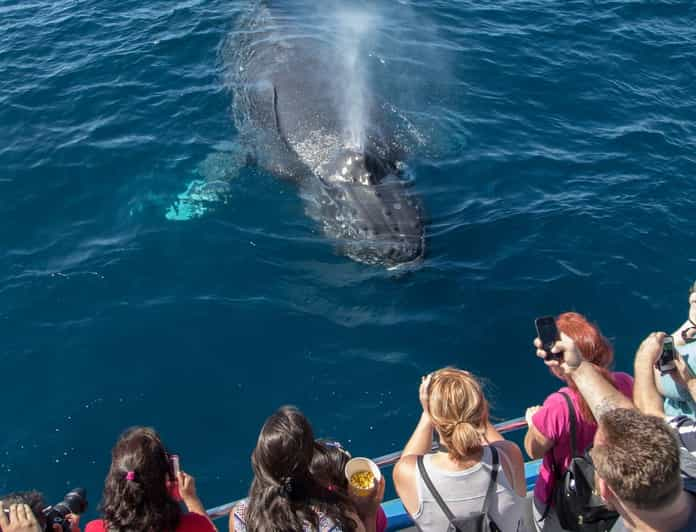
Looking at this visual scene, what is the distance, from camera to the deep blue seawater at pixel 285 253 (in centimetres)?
979

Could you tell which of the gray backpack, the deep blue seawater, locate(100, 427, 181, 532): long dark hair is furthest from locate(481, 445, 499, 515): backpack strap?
the deep blue seawater

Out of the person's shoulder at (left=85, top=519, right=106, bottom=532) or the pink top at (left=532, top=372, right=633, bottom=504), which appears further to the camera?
the pink top at (left=532, top=372, right=633, bottom=504)

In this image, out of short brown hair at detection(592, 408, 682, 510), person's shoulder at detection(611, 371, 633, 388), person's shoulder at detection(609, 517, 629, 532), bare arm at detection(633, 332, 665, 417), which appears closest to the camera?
short brown hair at detection(592, 408, 682, 510)

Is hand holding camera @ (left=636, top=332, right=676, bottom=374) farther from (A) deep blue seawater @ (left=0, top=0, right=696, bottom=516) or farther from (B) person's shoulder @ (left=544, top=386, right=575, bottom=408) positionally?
(A) deep blue seawater @ (left=0, top=0, right=696, bottom=516)

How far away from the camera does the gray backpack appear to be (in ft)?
16.5

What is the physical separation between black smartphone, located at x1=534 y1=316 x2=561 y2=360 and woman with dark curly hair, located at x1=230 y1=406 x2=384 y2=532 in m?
2.07

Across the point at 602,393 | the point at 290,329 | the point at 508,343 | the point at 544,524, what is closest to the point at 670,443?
the point at 602,393

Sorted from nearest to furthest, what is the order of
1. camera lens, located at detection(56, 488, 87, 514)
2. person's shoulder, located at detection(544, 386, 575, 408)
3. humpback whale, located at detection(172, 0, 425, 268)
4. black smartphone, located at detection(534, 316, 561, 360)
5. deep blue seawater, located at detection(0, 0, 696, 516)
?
camera lens, located at detection(56, 488, 87, 514)
black smartphone, located at detection(534, 316, 561, 360)
person's shoulder, located at detection(544, 386, 575, 408)
deep blue seawater, located at detection(0, 0, 696, 516)
humpback whale, located at detection(172, 0, 425, 268)

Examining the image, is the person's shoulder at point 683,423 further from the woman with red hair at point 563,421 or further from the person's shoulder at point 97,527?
the person's shoulder at point 97,527

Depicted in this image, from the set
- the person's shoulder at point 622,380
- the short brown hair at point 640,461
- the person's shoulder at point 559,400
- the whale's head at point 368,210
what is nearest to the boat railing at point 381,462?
the person's shoulder at point 559,400

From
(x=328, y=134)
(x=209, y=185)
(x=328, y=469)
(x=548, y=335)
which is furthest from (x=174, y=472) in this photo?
(x=328, y=134)

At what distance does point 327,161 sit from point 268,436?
923 cm

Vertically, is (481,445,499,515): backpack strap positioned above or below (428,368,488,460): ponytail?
below

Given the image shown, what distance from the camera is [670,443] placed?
4.06 metres
